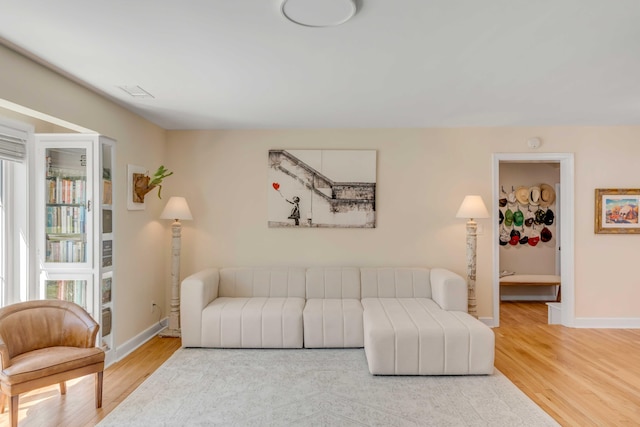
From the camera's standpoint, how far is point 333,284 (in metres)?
4.09

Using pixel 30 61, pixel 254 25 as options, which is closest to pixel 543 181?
pixel 254 25

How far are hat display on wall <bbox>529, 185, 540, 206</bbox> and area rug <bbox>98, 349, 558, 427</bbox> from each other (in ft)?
12.2

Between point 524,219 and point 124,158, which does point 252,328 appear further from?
point 524,219

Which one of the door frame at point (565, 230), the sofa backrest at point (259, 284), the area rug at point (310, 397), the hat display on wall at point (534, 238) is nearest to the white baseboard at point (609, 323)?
the door frame at point (565, 230)

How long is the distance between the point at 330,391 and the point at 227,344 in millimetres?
1282

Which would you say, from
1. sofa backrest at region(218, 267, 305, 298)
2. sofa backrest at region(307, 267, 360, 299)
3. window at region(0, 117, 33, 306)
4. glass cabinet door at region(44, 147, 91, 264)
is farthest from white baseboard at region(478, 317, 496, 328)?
window at region(0, 117, 33, 306)

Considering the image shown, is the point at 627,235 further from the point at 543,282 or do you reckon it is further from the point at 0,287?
the point at 0,287

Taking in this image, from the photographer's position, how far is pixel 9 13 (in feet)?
6.16

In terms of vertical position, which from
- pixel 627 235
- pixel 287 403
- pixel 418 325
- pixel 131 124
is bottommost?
pixel 287 403

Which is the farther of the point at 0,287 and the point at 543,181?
the point at 543,181

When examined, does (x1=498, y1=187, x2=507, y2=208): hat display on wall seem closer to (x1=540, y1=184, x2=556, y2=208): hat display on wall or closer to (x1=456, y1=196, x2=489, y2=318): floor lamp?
(x1=540, y1=184, x2=556, y2=208): hat display on wall

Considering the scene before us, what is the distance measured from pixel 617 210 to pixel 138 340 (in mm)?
5630

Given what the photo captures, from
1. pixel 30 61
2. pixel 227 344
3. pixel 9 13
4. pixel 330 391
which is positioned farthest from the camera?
pixel 227 344

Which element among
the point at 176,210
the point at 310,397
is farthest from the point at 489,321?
the point at 176,210
